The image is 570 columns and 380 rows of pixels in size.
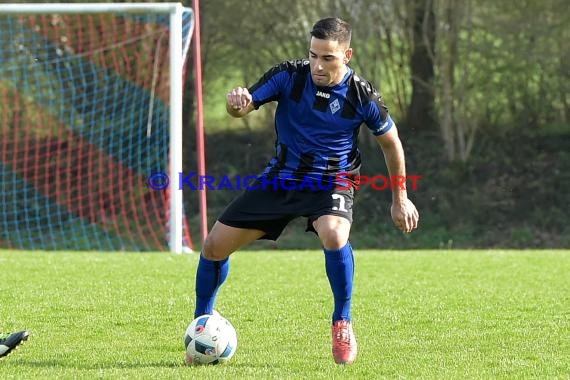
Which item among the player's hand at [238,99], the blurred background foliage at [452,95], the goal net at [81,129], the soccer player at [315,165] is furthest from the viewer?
the blurred background foliage at [452,95]

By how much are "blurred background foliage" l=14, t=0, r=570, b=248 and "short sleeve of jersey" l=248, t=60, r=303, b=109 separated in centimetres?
1134

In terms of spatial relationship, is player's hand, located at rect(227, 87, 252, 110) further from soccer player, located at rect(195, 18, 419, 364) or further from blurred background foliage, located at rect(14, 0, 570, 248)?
blurred background foliage, located at rect(14, 0, 570, 248)

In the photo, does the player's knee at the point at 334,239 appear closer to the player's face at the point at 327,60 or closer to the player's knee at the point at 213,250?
the player's knee at the point at 213,250

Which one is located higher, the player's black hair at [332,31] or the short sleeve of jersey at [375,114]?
the player's black hair at [332,31]

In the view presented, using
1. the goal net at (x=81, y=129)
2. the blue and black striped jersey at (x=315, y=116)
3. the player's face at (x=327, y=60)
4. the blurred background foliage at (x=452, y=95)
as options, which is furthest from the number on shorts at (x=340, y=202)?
the blurred background foliage at (x=452, y=95)

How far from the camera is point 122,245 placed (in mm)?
15445

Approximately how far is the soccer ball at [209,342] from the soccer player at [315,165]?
30 cm

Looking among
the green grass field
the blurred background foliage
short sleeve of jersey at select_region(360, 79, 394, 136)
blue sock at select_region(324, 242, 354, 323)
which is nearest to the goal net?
the blurred background foliage

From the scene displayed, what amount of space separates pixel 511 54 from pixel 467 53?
2.47ft

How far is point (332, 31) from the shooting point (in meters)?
4.97

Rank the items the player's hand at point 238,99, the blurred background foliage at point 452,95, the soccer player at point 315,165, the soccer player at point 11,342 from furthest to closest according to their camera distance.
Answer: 1. the blurred background foliage at point 452,95
2. the soccer player at point 315,165
3. the soccer player at point 11,342
4. the player's hand at point 238,99

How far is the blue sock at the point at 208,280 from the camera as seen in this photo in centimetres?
521

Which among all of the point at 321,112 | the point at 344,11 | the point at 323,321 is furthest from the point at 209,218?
the point at 321,112

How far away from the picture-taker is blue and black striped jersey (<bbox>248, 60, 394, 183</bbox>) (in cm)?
511
